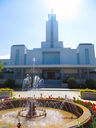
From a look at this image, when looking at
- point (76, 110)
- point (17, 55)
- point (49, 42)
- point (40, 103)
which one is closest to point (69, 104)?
point (76, 110)

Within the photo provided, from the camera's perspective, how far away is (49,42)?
46000mm

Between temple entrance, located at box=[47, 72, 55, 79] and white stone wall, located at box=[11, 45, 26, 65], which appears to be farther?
white stone wall, located at box=[11, 45, 26, 65]

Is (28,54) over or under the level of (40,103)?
over

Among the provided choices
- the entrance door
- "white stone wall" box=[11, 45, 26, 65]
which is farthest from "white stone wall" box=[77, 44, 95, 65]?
"white stone wall" box=[11, 45, 26, 65]

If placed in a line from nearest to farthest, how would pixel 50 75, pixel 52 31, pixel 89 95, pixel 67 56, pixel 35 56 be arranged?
pixel 89 95 → pixel 50 75 → pixel 67 56 → pixel 35 56 → pixel 52 31

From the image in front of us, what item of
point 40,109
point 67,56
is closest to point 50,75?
point 67,56

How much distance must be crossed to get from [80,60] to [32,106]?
111 ft

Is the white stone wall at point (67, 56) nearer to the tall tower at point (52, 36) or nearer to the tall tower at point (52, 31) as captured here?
the tall tower at point (52, 36)

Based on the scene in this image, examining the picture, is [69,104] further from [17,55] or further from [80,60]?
[17,55]

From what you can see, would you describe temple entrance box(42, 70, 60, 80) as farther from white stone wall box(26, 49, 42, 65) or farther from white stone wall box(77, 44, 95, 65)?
white stone wall box(77, 44, 95, 65)

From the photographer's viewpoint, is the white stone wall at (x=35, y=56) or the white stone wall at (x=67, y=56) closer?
the white stone wall at (x=67, y=56)

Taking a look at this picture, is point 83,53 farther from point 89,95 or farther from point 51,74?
point 89,95

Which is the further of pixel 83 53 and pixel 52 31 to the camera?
pixel 52 31

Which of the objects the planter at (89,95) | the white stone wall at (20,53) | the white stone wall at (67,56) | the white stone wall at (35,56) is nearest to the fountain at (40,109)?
the planter at (89,95)
